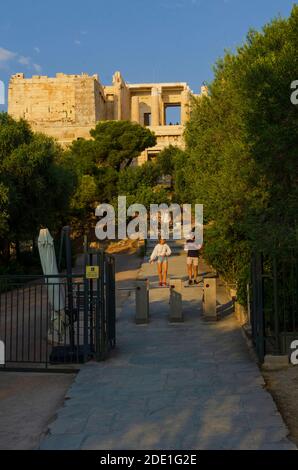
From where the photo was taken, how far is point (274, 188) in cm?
1278

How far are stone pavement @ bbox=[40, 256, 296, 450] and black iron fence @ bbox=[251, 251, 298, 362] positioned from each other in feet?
1.52

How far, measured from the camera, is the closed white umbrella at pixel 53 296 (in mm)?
9359

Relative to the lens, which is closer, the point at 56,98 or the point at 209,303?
the point at 209,303

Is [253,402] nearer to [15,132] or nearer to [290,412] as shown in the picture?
[290,412]

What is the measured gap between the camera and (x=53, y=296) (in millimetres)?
9297

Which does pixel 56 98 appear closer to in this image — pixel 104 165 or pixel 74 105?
pixel 74 105

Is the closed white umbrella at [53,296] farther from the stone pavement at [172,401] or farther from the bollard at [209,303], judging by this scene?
the bollard at [209,303]

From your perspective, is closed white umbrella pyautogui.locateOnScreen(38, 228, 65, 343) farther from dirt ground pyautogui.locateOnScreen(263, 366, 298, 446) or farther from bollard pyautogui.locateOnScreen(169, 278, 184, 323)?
dirt ground pyautogui.locateOnScreen(263, 366, 298, 446)

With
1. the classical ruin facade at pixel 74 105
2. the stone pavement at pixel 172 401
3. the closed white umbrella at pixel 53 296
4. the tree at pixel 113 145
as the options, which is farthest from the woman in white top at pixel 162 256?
the classical ruin facade at pixel 74 105

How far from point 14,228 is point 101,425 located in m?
16.1

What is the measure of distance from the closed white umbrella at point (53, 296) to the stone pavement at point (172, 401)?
1.15m

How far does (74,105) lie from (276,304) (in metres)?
58.0

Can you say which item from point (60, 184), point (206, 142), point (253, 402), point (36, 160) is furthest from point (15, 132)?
point (253, 402)

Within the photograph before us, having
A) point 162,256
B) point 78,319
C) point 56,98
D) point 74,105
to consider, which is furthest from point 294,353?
point 56,98
